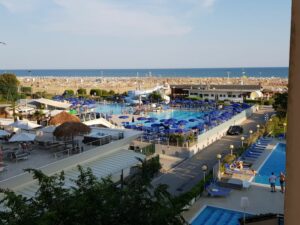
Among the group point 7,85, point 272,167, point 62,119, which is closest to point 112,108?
point 7,85

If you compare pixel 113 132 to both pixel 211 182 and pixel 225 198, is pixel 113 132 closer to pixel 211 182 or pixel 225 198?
pixel 211 182

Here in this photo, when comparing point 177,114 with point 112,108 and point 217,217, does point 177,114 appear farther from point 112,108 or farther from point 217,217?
point 217,217

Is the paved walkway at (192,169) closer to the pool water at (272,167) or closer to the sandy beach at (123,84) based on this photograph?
the pool water at (272,167)

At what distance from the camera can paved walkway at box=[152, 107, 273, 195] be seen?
1576 centimetres

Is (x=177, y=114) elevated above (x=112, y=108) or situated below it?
below

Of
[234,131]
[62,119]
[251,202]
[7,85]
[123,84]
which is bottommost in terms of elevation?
[251,202]

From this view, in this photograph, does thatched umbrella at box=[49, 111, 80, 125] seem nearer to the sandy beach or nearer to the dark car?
the dark car

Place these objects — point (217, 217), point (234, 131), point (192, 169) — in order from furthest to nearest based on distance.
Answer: point (234, 131) → point (192, 169) → point (217, 217)

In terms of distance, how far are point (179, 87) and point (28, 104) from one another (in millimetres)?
25116

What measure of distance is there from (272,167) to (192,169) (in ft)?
14.4

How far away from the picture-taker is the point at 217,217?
40.7ft

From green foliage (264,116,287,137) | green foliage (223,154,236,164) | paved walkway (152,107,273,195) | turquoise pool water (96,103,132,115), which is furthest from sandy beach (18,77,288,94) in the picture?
green foliage (223,154,236,164)

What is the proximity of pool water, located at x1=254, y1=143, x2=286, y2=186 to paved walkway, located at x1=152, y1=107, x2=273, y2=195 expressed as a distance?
270cm

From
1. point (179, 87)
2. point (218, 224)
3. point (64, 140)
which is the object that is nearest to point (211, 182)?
point (218, 224)
